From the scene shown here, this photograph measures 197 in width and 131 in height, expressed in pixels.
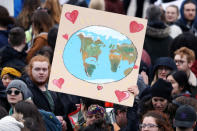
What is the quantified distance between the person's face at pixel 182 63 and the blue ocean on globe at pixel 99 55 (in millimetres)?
2209

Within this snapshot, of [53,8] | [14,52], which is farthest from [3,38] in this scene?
[53,8]

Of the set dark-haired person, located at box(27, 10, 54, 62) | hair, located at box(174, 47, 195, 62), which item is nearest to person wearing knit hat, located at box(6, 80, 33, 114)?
dark-haired person, located at box(27, 10, 54, 62)

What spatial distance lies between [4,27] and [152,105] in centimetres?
403

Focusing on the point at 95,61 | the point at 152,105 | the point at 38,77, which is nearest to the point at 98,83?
the point at 95,61

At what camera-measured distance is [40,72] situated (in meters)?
10.4

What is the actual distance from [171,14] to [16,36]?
3991mm

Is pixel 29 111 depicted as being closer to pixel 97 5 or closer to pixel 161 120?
pixel 161 120

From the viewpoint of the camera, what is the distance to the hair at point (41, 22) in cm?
1250

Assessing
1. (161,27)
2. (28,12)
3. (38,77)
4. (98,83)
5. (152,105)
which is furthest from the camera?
(28,12)

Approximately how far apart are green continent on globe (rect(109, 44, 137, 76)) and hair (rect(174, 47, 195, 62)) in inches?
90.8

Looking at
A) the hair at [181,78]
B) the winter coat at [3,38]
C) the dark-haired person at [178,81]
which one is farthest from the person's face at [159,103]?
the winter coat at [3,38]

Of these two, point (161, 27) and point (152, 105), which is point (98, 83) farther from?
point (161, 27)

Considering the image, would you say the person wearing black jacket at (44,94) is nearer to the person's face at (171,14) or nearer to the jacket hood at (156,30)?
the jacket hood at (156,30)

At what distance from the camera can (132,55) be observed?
9.13 m
